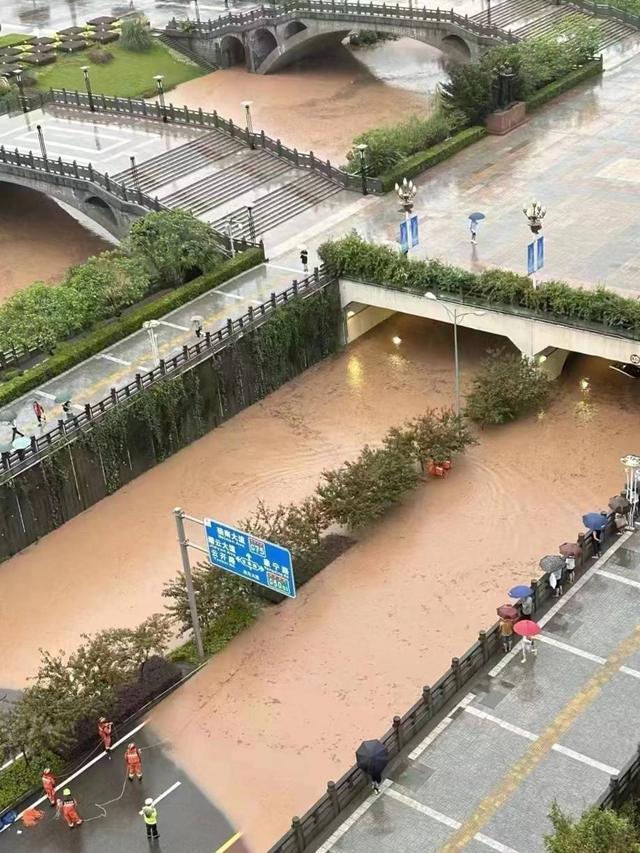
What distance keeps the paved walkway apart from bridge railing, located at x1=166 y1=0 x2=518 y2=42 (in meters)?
49.3

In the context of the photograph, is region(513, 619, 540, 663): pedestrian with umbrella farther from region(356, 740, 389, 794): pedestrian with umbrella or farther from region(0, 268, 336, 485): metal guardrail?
region(0, 268, 336, 485): metal guardrail

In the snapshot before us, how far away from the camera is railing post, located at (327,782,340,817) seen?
1153 inches

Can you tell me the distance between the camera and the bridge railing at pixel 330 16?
76625 mm

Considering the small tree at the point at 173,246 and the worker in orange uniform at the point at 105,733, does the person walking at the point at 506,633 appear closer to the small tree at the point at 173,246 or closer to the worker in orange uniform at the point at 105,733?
the worker in orange uniform at the point at 105,733

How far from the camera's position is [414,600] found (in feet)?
129

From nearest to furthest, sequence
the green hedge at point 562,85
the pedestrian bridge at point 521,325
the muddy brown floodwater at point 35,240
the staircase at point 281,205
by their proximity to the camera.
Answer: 1. the pedestrian bridge at point 521,325
2. the staircase at point 281,205
3. the muddy brown floodwater at point 35,240
4. the green hedge at point 562,85

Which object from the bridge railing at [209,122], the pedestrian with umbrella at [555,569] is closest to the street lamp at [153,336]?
the bridge railing at [209,122]

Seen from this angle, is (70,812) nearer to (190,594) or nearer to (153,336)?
(190,594)

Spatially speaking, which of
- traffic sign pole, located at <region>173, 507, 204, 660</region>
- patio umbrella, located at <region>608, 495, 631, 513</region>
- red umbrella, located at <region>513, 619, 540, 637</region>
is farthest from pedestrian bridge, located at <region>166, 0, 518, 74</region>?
red umbrella, located at <region>513, 619, 540, 637</region>

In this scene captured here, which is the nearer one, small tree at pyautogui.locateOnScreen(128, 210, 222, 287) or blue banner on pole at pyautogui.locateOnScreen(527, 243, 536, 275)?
blue banner on pole at pyautogui.locateOnScreen(527, 243, 536, 275)

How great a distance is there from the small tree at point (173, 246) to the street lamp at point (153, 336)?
3.70 m

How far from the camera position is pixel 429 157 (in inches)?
2456

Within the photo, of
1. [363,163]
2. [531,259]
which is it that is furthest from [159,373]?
[363,163]

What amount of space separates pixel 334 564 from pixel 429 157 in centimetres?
2768
